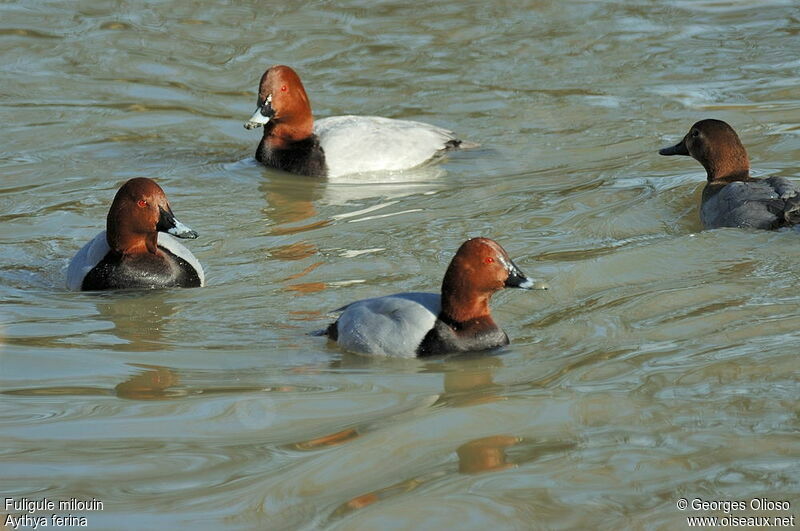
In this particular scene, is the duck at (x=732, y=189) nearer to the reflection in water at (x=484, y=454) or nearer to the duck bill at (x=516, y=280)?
the duck bill at (x=516, y=280)

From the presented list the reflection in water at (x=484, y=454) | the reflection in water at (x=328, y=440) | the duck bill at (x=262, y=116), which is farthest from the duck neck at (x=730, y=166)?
the reflection in water at (x=328, y=440)

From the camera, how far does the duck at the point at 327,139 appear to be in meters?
10.5

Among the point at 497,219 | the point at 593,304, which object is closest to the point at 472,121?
the point at 497,219

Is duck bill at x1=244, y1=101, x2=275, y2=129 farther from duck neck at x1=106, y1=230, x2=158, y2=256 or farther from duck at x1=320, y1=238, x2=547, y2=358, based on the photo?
duck at x1=320, y1=238, x2=547, y2=358

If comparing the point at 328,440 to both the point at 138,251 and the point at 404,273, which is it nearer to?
the point at 404,273

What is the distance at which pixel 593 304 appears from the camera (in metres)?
7.20

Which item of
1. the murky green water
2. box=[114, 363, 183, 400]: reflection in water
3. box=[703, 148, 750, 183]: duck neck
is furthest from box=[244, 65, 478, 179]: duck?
box=[114, 363, 183, 400]: reflection in water

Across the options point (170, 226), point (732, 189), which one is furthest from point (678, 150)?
point (170, 226)

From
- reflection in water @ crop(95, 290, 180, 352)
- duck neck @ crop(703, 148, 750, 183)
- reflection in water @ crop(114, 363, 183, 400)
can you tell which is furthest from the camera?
duck neck @ crop(703, 148, 750, 183)

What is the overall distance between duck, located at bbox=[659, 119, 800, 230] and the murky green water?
14 centimetres

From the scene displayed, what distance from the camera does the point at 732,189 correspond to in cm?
859

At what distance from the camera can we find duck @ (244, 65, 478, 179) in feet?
34.4

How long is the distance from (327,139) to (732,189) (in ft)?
11.4

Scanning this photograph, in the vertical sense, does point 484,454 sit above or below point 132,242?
below
